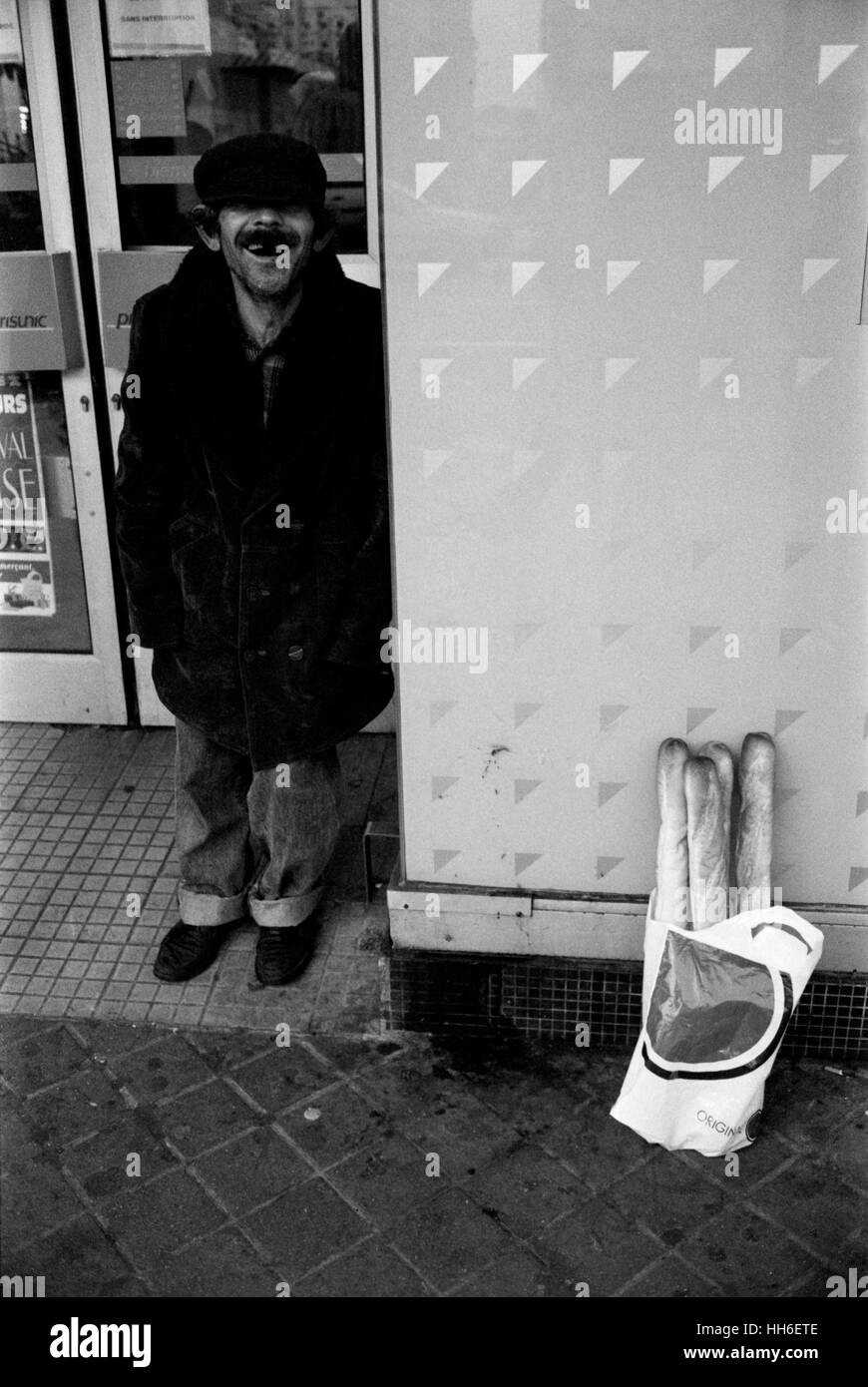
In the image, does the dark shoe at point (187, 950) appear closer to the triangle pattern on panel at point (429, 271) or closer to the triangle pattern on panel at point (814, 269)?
the triangle pattern on panel at point (429, 271)

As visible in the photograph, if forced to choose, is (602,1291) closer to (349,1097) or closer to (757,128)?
(349,1097)

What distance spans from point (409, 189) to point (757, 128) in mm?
792

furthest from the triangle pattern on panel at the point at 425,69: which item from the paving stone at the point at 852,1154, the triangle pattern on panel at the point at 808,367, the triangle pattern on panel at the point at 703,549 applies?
the paving stone at the point at 852,1154

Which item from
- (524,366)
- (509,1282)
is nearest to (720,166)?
(524,366)

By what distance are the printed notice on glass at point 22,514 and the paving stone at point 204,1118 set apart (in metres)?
2.49

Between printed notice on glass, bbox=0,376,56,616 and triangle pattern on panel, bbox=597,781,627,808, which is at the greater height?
printed notice on glass, bbox=0,376,56,616

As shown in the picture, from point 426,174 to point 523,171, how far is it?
224 millimetres

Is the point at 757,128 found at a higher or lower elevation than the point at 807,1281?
higher

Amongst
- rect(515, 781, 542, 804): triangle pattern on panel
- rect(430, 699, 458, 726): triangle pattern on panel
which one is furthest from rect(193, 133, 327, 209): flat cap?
rect(515, 781, 542, 804): triangle pattern on panel

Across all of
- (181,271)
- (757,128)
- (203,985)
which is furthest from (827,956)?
(181,271)

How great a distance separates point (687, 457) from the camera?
332cm

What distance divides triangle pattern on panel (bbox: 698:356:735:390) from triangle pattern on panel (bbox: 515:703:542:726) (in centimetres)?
93

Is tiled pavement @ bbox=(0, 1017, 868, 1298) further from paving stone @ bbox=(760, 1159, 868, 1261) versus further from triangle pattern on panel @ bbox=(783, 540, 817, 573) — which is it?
triangle pattern on panel @ bbox=(783, 540, 817, 573)

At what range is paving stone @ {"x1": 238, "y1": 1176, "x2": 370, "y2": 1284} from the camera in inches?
126
